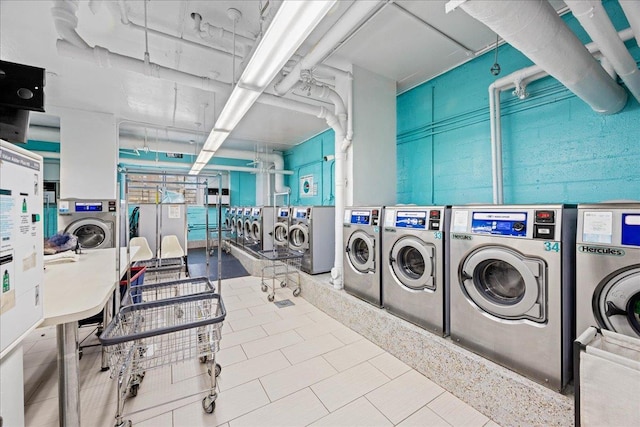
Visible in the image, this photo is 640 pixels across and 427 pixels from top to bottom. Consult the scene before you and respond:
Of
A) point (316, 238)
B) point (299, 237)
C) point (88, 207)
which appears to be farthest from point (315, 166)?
point (88, 207)

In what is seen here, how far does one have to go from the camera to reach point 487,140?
121 inches

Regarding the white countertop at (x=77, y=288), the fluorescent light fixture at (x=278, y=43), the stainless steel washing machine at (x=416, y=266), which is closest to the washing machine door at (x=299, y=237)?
the stainless steel washing machine at (x=416, y=266)

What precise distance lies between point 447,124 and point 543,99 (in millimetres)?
986

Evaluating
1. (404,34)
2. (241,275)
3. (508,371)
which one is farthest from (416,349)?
(241,275)

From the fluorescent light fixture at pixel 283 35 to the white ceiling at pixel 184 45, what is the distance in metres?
0.11

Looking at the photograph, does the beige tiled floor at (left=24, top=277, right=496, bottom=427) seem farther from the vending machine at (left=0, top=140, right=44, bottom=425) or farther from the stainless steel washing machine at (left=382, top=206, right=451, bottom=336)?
the vending machine at (left=0, top=140, right=44, bottom=425)

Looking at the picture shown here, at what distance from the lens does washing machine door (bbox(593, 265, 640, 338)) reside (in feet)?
4.15

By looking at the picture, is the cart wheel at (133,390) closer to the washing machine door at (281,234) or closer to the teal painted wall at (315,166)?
the washing machine door at (281,234)

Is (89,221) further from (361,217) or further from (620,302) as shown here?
(620,302)

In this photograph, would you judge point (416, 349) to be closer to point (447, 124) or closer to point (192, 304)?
point (192, 304)

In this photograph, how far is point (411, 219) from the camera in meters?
2.34

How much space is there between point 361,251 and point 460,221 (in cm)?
132

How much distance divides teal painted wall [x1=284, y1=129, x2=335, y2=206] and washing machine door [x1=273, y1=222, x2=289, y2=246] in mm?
1557

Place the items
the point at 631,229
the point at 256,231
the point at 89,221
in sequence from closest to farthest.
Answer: the point at 631,229 → the point at 89,221 → the point at 256,231
